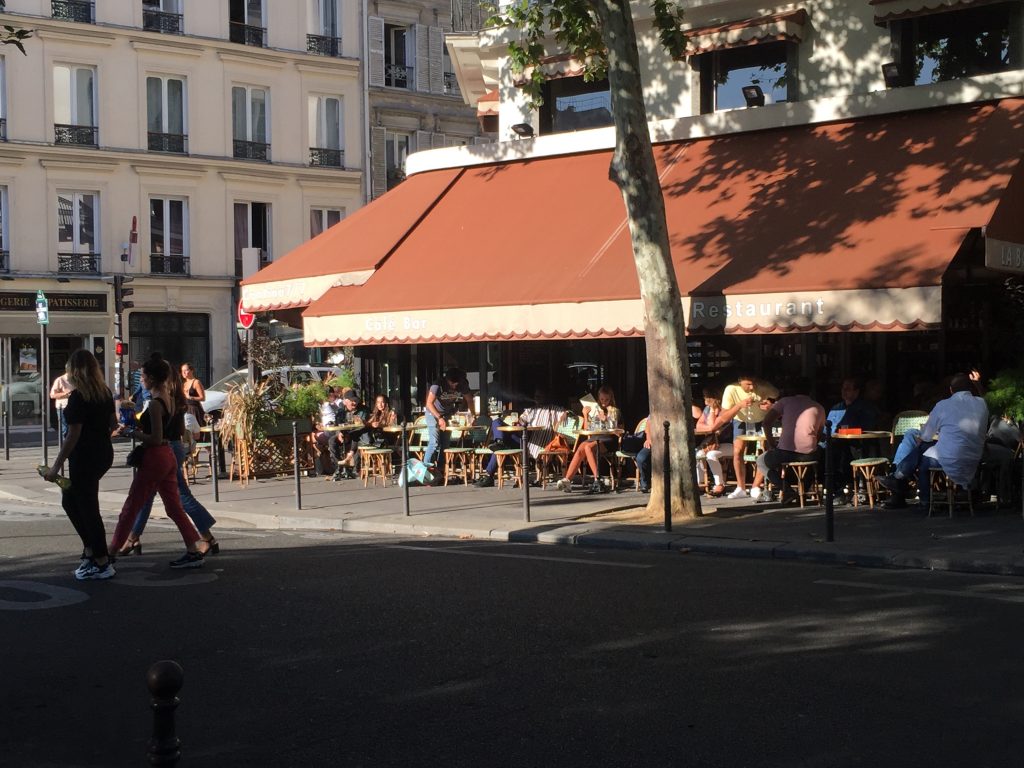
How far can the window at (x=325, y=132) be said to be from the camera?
4012 centimetres

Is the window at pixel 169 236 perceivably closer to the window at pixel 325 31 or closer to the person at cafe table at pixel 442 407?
the window at pixel 325 31

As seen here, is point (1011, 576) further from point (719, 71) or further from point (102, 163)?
point (102, 163)

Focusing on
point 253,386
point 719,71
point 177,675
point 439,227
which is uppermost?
point 719,71

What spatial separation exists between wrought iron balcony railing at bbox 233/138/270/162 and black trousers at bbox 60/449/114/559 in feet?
99.5

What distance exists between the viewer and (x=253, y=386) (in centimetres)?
1836

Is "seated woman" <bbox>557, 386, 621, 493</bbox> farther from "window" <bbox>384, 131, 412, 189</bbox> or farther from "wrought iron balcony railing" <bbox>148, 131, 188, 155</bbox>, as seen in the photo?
"window" <bbox>384, 131, 412, 189</bbox>

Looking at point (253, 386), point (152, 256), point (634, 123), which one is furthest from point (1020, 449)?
point (152, 256)

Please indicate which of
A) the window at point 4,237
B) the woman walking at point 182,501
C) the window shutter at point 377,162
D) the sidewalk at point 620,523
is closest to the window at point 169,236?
the window at point 4,237

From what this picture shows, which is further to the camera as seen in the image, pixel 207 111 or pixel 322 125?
pixel 322 125

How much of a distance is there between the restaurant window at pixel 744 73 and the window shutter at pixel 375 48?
85.2 ft

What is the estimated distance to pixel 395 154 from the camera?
42219 millimetres

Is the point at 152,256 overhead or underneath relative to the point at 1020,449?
overhead

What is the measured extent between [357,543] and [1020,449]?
6.92 meters

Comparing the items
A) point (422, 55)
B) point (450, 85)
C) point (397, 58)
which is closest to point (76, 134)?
point (397, 58)
